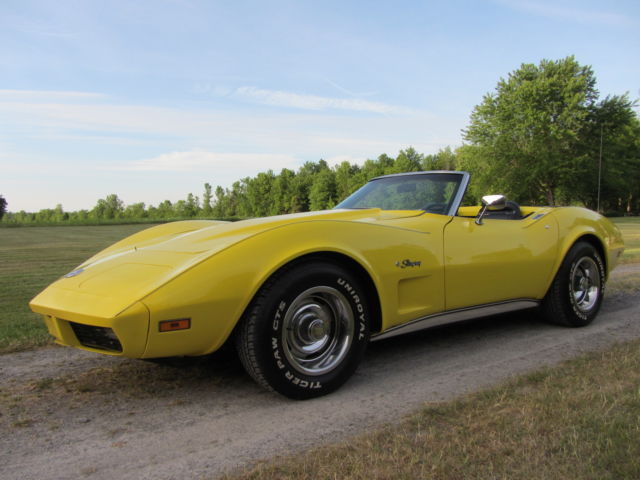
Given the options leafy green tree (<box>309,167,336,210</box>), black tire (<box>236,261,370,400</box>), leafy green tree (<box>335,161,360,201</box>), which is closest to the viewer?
Result: black tire (<box>236,261,370,400</box>)

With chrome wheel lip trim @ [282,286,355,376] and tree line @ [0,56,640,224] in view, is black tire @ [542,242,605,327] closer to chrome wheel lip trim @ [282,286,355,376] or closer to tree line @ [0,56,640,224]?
chrome wheel lip trim @ [282,286,355,376]

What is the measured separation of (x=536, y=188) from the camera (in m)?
42.2

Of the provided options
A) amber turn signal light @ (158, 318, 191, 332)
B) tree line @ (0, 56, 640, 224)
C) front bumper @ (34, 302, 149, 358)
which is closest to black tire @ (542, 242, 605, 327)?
amber turn signal light @ (158, 318, 191, 332)

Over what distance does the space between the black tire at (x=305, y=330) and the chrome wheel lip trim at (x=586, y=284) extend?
2.53 m

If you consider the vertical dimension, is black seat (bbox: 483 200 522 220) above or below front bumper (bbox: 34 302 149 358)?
above

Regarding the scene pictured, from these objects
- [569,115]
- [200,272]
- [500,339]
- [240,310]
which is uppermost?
[569,115]

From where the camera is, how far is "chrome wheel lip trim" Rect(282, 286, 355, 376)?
2.78m

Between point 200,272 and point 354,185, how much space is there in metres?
70.6

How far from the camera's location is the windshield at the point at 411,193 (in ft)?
12.8

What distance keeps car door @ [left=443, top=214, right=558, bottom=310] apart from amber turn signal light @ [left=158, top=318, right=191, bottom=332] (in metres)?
1.76

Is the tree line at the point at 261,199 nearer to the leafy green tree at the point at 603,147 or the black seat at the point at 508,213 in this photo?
the leafy green tree at the point at 603,147

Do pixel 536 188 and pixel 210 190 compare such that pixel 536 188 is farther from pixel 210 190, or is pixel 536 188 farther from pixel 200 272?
pixel 210 190

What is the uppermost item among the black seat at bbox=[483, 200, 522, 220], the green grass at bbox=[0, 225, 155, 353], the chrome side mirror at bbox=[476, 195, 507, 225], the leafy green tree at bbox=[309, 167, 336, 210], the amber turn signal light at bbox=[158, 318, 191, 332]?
the leafy green tree at bbox=[309, 167, 336, 210]

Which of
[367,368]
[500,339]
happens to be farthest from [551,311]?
[367,368]
